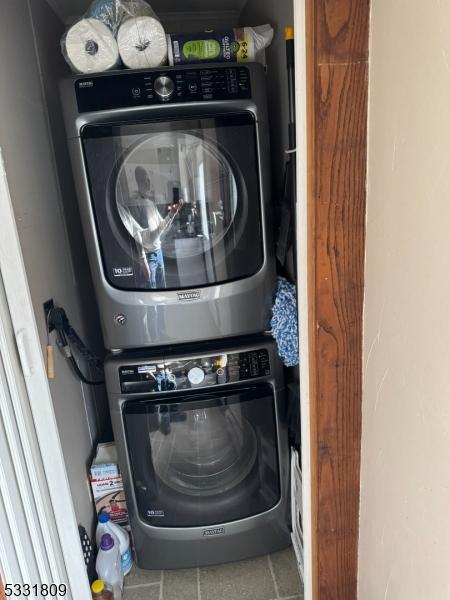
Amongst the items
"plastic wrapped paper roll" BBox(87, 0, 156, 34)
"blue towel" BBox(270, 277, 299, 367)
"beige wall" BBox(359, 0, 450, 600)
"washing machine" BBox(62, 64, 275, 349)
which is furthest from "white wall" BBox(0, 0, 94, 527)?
"beige wall" BBox(359, 0, 450, 600)

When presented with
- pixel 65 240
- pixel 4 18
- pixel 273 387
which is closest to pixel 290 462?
pixel 273 387

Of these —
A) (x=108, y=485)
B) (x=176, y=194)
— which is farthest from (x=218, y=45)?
(x=108, y=485)

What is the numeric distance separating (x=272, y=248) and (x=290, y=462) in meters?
0.80

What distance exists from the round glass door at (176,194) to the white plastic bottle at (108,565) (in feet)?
3.49

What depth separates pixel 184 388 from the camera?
57.5 inches

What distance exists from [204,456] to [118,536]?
478 mm

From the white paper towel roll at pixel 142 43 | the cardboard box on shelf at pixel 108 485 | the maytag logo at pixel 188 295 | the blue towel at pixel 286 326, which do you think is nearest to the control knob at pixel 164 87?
the white paper towel roll at pixel 142 43

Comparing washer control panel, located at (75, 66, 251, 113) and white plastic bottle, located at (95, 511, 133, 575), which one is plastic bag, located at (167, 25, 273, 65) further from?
white plastic bottle, located at (95, 511, 133, 575)

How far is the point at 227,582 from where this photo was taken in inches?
63.6

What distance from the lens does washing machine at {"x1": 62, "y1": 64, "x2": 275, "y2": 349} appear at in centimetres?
126

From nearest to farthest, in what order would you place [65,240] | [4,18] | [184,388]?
[4,18] → [184,388] → [65,240]

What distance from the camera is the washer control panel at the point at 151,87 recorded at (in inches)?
49.1

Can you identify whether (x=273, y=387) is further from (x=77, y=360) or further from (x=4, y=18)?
(x=4, y=18)

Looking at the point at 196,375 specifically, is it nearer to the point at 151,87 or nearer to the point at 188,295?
the point at 188,295
